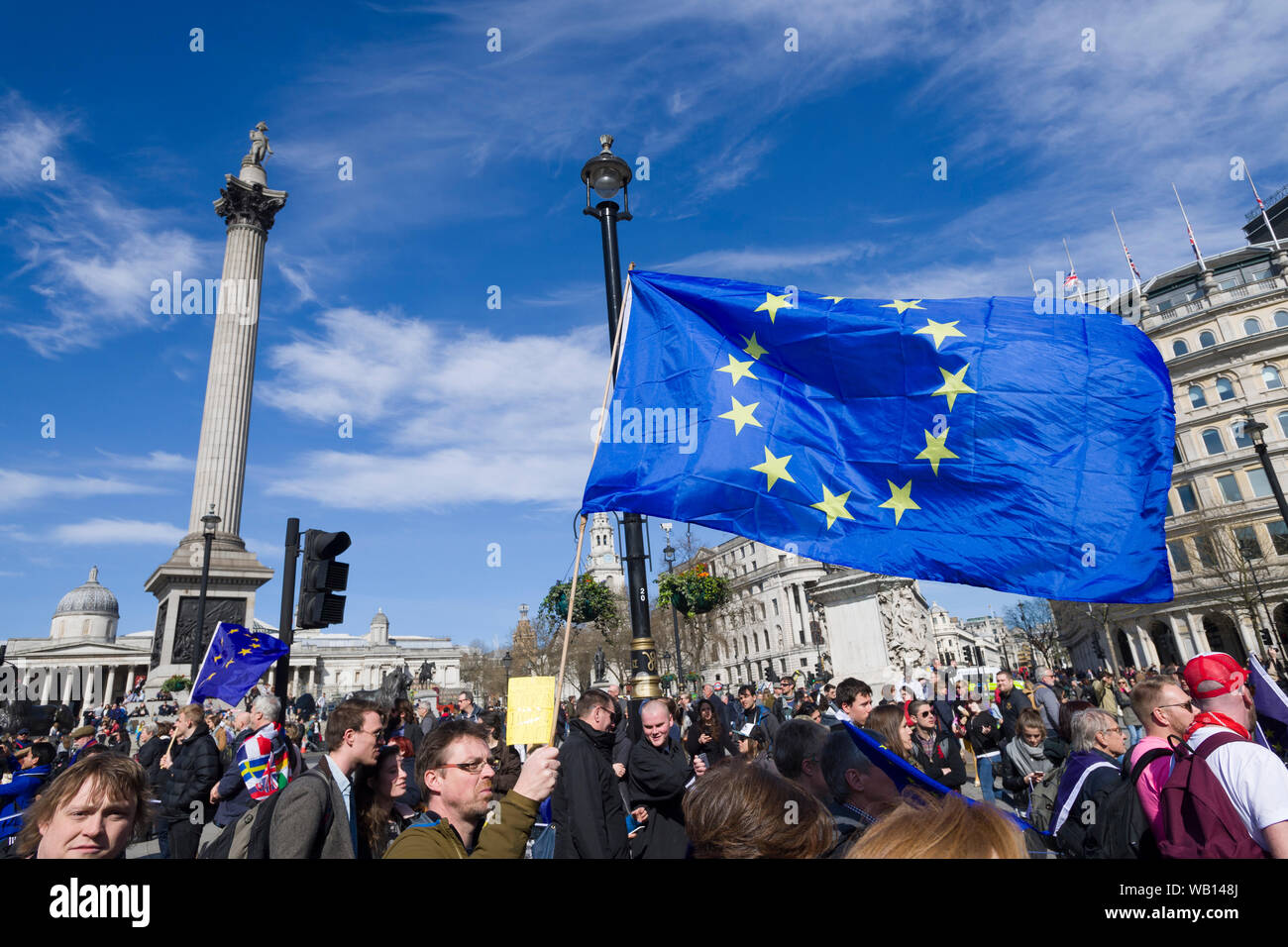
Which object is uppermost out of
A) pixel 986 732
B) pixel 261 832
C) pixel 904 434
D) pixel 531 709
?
pixel 904 434

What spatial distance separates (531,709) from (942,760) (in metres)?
4.89

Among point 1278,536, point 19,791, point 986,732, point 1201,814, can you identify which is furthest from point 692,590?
point 1278,536

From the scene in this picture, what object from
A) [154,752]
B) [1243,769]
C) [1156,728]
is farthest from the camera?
[154,752]

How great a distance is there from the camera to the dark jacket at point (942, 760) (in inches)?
264

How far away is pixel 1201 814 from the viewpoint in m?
3.16

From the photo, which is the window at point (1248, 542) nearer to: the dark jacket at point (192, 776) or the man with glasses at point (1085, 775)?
the man with glasses at point (1085, 775)

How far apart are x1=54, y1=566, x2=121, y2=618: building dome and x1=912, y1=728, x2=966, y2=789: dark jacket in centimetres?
13108

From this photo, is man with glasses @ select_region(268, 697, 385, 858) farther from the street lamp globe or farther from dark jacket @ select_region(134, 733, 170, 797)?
dark jacket @ select_region(134, 733, 170, 797)

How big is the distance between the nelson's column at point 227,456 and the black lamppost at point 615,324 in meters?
17.4

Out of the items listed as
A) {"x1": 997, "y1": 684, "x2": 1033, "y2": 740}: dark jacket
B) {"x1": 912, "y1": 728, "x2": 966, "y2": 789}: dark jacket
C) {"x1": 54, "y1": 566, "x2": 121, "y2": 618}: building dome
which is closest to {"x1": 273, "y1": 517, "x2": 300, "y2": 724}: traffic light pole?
{"x1": 912, "y1": 728, "x2": 966, "y2": 789}: dark jacket

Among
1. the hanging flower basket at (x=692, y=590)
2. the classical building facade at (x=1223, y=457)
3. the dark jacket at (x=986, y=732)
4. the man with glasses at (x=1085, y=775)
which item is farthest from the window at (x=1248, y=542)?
the man with glasses at (x=1085, y=775)

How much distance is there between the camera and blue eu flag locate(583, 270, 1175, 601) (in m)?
5.89

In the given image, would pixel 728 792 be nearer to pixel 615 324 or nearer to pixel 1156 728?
pixel 1156 728
